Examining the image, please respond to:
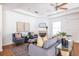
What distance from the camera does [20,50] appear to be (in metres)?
1.68

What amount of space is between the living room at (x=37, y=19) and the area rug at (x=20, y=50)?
5.3 inches

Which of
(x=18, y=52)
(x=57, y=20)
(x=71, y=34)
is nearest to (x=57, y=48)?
(x=71, y=34)

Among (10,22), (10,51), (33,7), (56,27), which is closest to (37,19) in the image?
(33,7)

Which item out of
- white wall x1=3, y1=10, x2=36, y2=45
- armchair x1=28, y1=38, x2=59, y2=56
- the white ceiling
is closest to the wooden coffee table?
armchair x1=28, y1=38, x2=59, y2=56

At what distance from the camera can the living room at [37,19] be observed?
5.34ft

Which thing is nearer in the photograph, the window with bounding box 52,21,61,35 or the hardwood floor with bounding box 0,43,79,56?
the hardwood floor with bounding box 0,43,79,56

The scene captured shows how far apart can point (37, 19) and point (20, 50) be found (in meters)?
0.68

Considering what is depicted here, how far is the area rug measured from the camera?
1.67 metres

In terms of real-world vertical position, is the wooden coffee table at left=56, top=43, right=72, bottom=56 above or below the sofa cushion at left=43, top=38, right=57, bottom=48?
below

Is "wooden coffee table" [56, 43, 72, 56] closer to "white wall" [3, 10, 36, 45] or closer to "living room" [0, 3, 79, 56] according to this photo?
"living room" [0, 3, 79, 56]

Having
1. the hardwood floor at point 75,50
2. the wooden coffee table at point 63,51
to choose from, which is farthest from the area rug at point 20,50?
the hardwood floor at point 75,50

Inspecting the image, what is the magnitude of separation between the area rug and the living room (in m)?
0.13

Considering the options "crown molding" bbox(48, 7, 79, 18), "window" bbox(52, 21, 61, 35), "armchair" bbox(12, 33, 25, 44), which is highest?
"crown molding" bbox(48, 7, 79, 18)

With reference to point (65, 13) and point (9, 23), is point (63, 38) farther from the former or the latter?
point (9, 23)
